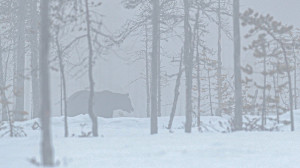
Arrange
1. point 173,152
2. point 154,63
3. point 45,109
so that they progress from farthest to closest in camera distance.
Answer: point 154,63 < point 173,152 < point 45,109

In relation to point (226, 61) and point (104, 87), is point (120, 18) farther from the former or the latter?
point (226, 61)

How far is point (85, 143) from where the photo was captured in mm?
9289

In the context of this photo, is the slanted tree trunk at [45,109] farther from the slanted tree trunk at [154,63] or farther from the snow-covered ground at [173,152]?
the slanted tree trunk at [154,63]

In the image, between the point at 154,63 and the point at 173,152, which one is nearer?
the point at 173,152

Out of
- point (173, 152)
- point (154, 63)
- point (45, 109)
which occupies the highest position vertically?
point (154, 63)

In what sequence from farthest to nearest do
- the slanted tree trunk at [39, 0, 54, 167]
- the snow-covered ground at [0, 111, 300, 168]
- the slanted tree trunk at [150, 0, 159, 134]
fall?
the slanted tree trunk at [150, 0, 159, 134] < the snow-covered ground at [0, 111, 300, 168] < the slanted tree trunk at [39, 0, 54, 167]

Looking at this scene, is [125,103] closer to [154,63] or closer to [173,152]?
[154,63]

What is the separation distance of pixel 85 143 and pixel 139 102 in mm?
33124

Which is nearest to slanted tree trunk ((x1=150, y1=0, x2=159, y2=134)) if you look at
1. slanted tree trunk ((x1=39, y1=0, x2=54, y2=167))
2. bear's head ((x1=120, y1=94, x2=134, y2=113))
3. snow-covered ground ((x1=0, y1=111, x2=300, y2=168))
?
snow-covered ground ((x1=0, y1=111, x2=300, y2=168))

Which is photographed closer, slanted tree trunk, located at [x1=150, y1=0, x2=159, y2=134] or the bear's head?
slanted tree trunk, located at [x1=150, y1=0, x2=159, y2=134]

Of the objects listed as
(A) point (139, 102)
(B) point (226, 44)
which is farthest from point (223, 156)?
(B) point (226, 44)

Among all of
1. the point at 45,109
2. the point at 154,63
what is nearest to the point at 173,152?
the point at 45,109

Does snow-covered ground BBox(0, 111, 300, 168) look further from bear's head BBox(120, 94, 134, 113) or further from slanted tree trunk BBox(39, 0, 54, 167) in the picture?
bear's head BBox(120, 94, 134, 113)

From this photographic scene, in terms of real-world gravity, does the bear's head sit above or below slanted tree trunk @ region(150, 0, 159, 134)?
below
